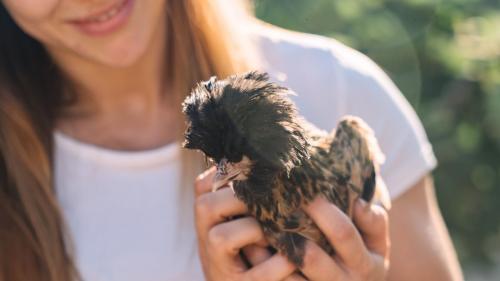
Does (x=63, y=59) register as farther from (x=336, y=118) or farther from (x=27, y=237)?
(x=336, y=118)

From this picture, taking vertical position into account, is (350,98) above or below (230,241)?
above

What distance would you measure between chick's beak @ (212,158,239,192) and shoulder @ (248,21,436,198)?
72cm

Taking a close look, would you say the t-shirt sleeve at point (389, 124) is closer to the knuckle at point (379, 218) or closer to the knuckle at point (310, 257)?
the knuckle at point (379, 218)

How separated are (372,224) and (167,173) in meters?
0.64

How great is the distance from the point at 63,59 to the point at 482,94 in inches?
77.7

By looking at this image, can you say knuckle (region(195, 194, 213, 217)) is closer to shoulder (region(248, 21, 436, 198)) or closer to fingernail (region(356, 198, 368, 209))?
fingernail (region(356, 198, 368, 209))

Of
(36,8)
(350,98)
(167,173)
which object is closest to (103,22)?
(36,8)

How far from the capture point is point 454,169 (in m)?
3.78

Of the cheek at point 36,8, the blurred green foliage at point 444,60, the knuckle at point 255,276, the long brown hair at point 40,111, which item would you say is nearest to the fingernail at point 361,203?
the knuckle at point 255,276

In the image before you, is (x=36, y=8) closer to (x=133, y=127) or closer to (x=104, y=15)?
(x=104, y=15)

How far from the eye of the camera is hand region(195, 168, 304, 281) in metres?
1.60

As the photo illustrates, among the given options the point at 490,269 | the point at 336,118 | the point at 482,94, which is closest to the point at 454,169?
the point at 482,94

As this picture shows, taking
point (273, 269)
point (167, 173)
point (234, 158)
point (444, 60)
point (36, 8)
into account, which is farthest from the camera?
point (444, 60)

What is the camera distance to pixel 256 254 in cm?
168
